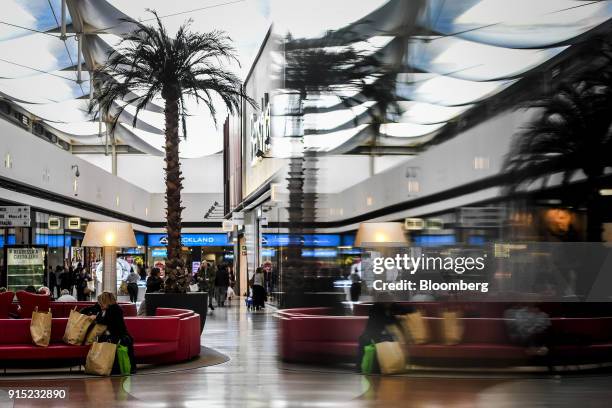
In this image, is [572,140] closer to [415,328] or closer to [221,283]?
[415,328]

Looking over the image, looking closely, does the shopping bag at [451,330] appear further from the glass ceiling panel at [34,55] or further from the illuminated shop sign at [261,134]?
the glass ceiling panel at [34,55]

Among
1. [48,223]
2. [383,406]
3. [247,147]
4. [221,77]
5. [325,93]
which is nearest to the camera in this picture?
[383,406]

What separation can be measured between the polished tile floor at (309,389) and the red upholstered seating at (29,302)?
402 cm

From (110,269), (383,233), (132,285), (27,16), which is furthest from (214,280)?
(383,233)

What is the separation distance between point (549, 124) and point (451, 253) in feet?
5.71

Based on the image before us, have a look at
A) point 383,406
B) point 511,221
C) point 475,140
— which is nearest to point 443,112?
point 475,140

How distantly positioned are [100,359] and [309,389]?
130 inches

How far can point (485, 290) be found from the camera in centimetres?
1018

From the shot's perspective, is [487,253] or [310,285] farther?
[310,285]

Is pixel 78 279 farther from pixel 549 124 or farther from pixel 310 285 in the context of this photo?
pixel 549 124

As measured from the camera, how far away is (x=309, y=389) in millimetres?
10836

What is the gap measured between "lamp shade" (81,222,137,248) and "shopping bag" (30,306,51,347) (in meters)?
7.91

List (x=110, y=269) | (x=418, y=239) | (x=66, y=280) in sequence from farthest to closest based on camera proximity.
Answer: (x=66, y=280)
(x=110, y=269)
(x=418, y=239)

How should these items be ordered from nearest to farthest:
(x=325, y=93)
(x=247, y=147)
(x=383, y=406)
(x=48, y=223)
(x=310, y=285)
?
(x=383, y=406), (x=325, y=93), (x=310, y=285), (x=48, y=223), (x=247, y=147)
